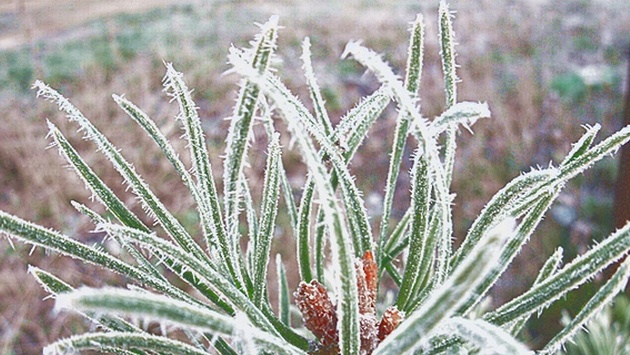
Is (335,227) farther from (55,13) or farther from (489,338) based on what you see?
(55,13)

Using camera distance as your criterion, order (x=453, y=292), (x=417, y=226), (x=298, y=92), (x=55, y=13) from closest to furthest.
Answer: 1. (x=453, y=292)
2. (x=417, y=226)
3. (x=298, y=92)
4. (x=55, y=13)

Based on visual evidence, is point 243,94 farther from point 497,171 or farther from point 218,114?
point 218,114

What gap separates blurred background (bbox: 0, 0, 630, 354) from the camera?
163 cm

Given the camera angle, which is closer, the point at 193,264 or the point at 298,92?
the point at 193,264

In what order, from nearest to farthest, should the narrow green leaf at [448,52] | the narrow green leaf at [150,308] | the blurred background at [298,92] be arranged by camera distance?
the narrow green leaf at [150,308], the narrow green leaf at [448,52], the blurred background at [298,92]

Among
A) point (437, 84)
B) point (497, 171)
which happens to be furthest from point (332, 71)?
point (497, 171)

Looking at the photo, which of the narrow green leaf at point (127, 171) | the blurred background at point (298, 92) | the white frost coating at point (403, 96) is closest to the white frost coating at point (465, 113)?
the white frost coating at point (403, 96)

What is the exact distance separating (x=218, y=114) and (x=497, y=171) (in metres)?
1.05

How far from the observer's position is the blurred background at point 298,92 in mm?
1633

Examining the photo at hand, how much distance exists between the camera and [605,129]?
2.00 meters

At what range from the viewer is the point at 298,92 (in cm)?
222

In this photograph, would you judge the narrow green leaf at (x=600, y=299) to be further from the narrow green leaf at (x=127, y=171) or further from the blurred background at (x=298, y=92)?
the blurred background at (x=298, y=92)

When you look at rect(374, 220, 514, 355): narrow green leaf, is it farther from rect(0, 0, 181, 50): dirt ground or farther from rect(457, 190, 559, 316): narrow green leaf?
rect(0, 0, 181, 50): dirt ground

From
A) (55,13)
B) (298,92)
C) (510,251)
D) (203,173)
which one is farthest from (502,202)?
(55,13)
